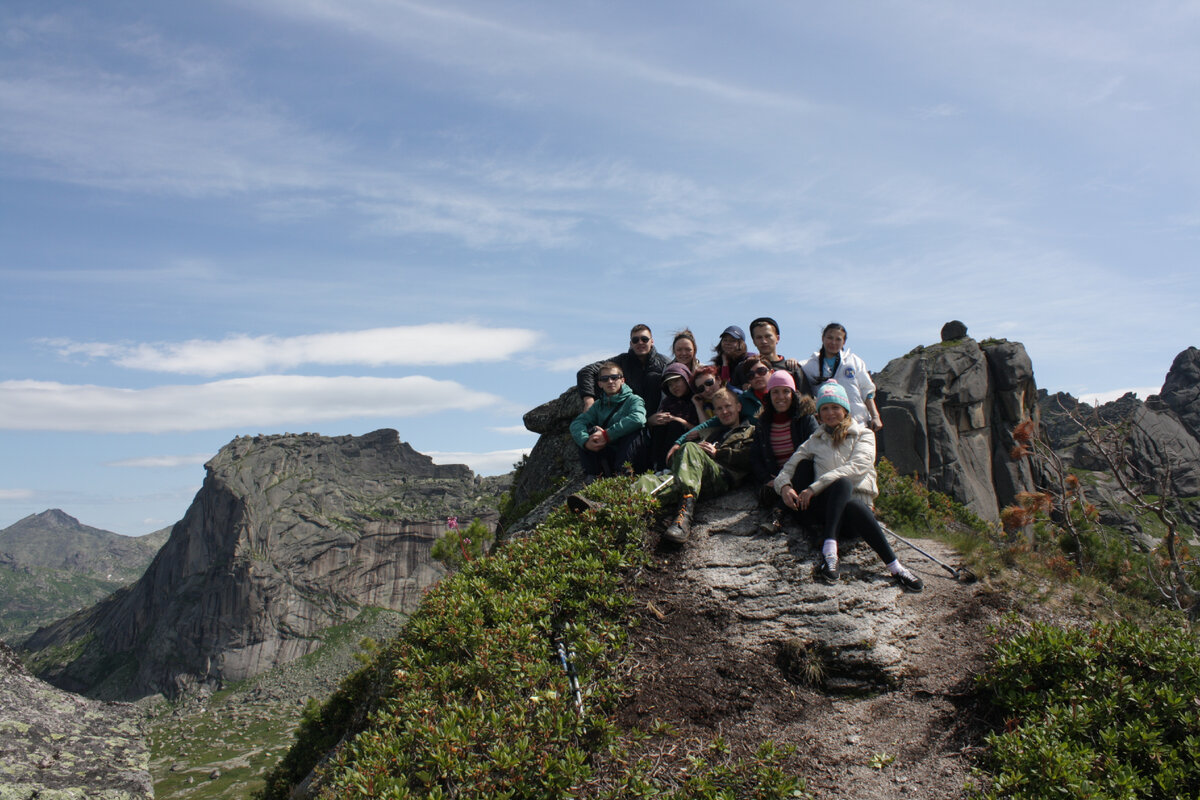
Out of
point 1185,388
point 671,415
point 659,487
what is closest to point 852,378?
point 671,415

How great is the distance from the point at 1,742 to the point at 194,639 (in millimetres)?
214084

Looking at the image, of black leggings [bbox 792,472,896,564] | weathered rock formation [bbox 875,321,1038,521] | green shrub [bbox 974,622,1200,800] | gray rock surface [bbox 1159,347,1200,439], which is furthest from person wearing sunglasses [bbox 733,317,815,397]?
gray rock surface [bbox 1159,347,1200,439]

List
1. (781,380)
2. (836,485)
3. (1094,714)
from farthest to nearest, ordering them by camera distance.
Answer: (781,380) < (836,485) < (1094,714)

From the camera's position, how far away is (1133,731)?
5121 millimetres

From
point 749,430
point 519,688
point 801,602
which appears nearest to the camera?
point 519,688

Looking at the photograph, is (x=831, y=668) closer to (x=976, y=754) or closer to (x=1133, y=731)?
(x=976, y=754)

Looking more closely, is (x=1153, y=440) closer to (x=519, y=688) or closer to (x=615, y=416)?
(x=615, y=416)

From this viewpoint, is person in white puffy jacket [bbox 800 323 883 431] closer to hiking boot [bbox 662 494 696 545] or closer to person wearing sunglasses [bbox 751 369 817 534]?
person wearing sunglasses [bbox 751 369 817 534]

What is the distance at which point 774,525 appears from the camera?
29.6 feet

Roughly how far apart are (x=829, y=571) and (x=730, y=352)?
433 centimetres

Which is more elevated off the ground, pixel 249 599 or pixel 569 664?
pixel 569 664

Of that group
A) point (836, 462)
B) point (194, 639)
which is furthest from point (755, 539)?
point (194, 639)

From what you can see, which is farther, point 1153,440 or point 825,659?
point 1153,440

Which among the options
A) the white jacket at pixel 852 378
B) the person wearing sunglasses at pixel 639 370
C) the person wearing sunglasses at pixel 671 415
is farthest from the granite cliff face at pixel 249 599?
the white jacket at pixel 852 378
